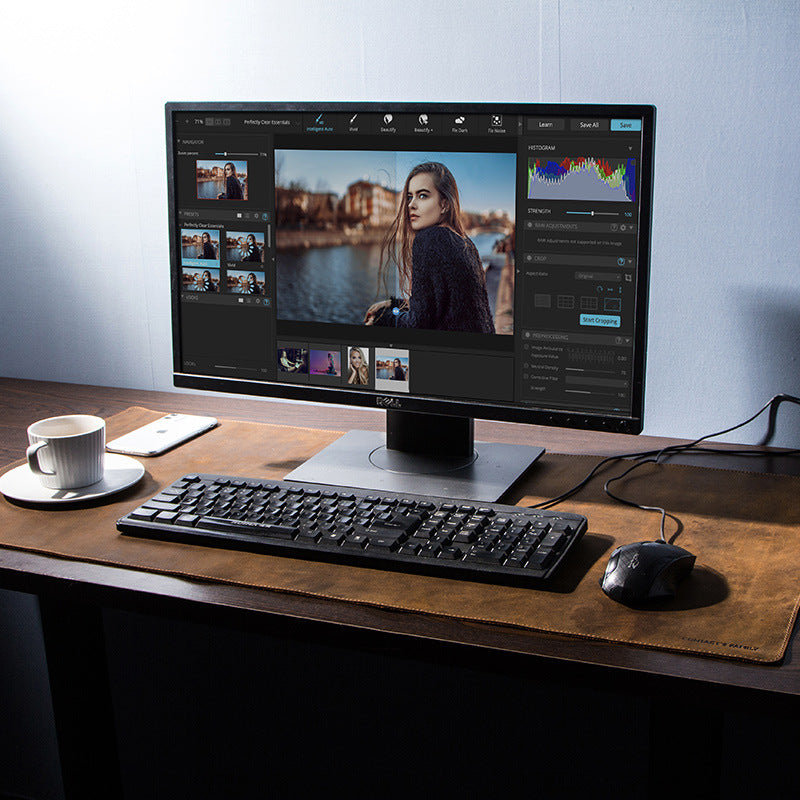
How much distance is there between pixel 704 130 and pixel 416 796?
1104 millimetres

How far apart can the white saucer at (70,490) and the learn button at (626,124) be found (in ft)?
2.30

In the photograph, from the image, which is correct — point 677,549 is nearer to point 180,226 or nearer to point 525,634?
point 525,634

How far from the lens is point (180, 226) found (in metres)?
1.30

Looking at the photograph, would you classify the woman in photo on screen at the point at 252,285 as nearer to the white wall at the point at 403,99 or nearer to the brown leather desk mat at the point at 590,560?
the brown leather desk mat at the point at 590,560

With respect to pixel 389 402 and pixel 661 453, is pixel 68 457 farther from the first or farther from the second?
pixel 661 453

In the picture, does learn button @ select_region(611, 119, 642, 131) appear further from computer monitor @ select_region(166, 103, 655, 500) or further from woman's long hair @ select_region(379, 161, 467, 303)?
→ woman's long hair @ select_region(379, 161, 467, 303)

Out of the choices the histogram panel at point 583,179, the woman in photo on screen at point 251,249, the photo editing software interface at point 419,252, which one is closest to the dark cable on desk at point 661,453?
the photo editing software interface at point 419,252

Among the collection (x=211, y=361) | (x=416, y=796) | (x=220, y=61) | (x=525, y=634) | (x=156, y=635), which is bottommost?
(x=416, y=796)

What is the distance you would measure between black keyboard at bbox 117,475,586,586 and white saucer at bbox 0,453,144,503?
95 mm

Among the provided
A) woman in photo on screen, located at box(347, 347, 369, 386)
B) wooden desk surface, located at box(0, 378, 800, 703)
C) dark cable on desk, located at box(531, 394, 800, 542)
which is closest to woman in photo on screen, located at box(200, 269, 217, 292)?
woman in photo on screen, located at box(347, 347, 369, 386)

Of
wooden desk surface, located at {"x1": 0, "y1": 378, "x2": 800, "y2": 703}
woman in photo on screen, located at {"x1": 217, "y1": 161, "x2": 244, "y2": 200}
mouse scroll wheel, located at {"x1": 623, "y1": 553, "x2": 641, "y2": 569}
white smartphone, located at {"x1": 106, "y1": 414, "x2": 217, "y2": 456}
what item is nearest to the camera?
wooden desk surface, located at {"x1": 0, "y1": 378, "x2": 800, "y2": 703}

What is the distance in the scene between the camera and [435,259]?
3.84 ft

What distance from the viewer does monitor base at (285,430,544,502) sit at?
1.18 meters

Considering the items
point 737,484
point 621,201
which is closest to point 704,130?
point 621,201
